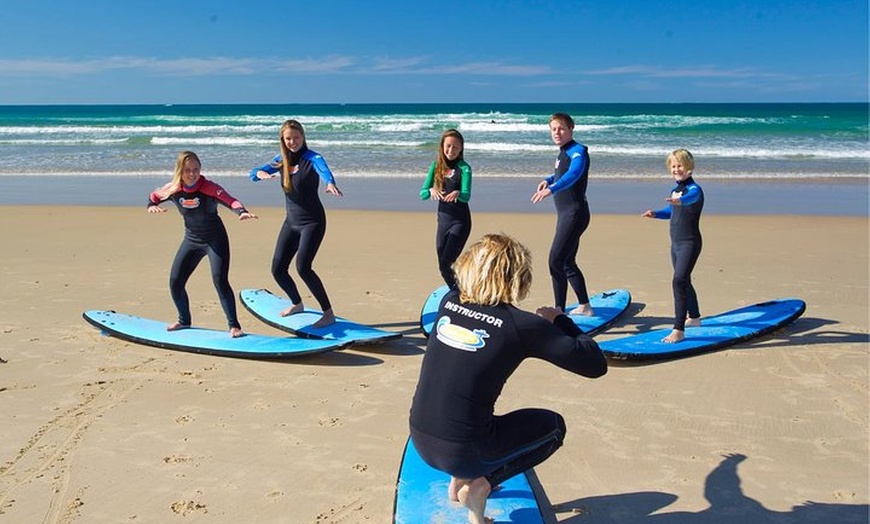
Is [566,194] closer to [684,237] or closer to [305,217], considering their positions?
[684,237]

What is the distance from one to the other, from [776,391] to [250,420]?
12.3ft

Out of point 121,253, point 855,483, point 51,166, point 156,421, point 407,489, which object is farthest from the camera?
point 51,166

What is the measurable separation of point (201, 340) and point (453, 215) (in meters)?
2.50

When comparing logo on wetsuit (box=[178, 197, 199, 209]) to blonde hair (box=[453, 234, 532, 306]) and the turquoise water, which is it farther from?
the turquoise water

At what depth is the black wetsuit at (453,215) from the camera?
6.77 m

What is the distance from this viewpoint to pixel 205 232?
6.23 m

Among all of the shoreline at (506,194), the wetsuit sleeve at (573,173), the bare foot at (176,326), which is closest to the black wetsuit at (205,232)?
the bare foot at (176,326)

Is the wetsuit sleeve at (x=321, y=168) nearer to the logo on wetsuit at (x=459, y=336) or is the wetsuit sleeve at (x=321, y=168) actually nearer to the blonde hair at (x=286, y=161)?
the blonde hair at (x=286, y=161)

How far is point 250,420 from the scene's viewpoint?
4.87 metres

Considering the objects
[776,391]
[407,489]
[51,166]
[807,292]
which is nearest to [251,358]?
[407,489]

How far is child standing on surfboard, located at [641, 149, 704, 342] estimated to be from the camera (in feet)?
20.0

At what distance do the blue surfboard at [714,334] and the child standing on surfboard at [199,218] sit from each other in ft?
10.6

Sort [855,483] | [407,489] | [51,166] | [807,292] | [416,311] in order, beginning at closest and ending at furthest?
[407,489]
[855,483]
[416,311]
[807,292]
[51,166]

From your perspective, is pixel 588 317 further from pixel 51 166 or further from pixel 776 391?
pixel 51 166
